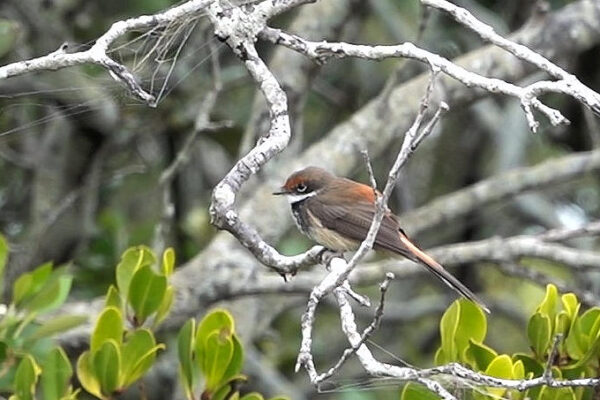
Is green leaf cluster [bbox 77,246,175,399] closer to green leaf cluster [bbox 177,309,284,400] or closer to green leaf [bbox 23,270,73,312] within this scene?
green leaf cluster [bbox 177,309,284,400]

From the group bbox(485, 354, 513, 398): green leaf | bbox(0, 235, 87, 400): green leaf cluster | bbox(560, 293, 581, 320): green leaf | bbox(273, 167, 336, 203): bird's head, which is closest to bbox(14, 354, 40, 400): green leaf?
bbox(0, 235, 87, 400): green leaf cluster

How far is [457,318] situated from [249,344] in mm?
2144

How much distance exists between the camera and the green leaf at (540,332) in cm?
371

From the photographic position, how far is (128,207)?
7355mm

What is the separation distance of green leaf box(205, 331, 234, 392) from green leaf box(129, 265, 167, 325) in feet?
1.02

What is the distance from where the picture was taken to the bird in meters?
5.38

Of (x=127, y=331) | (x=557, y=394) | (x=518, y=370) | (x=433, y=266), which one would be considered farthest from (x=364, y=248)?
(x=433, y=266)

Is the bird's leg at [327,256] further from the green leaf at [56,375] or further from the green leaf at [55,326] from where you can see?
the green leaf at [56,375]

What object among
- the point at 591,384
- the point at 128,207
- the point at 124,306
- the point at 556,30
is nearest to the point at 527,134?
the point at 556,30

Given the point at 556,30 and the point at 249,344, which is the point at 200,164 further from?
the point at 556,30

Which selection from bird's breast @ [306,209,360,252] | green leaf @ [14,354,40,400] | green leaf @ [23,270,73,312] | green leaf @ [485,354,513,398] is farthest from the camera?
bird's breast @ [306,209,360,252]

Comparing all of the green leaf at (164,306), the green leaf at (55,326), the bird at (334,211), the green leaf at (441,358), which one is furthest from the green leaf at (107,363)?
the bird at (334,211)

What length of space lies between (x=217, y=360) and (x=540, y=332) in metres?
0.88

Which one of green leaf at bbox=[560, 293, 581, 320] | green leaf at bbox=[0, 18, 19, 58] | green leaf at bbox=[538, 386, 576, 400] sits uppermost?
green leaf at bbox=[0, 18, 19, 58]
